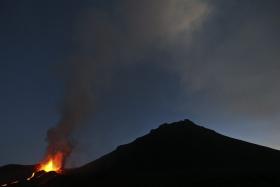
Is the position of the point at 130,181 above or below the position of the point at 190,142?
below

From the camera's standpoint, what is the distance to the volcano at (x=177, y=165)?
78.1 m

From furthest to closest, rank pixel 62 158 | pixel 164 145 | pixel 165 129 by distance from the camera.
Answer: pixel 165 129 < pixel 164 145 < pixel 62 158

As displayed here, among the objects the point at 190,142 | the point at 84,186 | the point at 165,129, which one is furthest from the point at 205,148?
the point at 84,186

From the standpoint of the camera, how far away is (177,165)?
106312 millimetres

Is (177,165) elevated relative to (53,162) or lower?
lower

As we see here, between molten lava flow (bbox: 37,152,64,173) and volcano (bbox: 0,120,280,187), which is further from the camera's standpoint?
molten lava flow (bbox: 37,152,64,173)

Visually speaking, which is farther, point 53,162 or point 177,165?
point 53,162

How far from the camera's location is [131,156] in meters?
116

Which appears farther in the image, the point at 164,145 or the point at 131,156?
the point at 164,145

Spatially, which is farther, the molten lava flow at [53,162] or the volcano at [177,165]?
the molten lava flow at [53,162]

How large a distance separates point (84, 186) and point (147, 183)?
43.5 ft

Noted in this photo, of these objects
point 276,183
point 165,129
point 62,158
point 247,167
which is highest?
point 165,129

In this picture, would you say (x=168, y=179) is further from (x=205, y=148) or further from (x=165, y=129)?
(x=165, y=129)

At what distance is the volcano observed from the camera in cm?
7806
